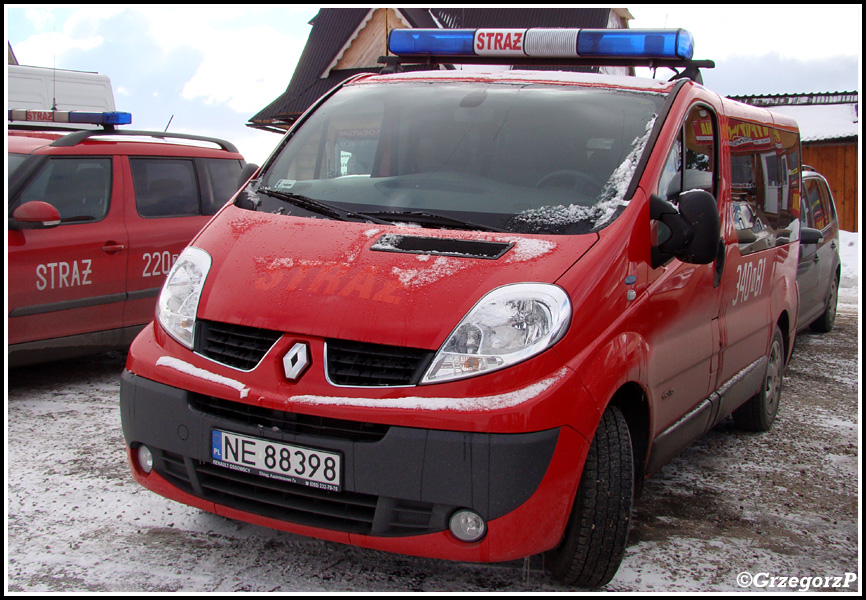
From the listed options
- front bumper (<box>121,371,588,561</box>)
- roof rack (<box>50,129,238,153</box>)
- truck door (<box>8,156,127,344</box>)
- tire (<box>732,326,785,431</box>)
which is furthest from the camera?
roof rack (<box>50,129,238,153</box>)

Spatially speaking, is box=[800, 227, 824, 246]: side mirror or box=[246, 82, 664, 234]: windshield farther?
box=[800, 227, 824, 246]: side mirror

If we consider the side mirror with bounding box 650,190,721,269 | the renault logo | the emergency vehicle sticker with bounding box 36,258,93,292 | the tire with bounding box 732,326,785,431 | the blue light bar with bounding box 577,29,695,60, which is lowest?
A: the tire with bounding box 732,326,785,431

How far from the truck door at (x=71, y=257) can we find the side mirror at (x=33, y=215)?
44 millimetres

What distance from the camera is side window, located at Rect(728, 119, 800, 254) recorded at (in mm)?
4160

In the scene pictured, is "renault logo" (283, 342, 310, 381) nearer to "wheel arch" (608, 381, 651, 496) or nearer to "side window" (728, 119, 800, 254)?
"wheel arch" (608, 381, 651, 496)

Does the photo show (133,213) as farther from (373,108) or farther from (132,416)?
(132,416)

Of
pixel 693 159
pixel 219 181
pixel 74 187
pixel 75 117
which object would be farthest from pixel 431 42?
pixel 75 117

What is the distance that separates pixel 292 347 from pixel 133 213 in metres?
3.71

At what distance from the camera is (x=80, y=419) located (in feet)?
15.7

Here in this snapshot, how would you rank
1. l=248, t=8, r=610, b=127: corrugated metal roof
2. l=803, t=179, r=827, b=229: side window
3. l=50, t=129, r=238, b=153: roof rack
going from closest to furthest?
l=50, t=129, r=238, b=153: roof rack
l=803, t=179, r=827, b=229: side window
l=248, t=8, r=610, b=127: corrugated metal roof

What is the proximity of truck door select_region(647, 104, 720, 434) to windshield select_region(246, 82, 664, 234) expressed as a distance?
27 cm

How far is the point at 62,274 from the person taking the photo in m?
5.27

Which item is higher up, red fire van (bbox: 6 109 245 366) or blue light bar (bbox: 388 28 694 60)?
blue light bar (bbox: 388 28 694 60)

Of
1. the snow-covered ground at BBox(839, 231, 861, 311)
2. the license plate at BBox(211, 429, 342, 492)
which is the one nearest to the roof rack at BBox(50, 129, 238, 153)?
the license plate at BBox(211, 429, 342, 492)
